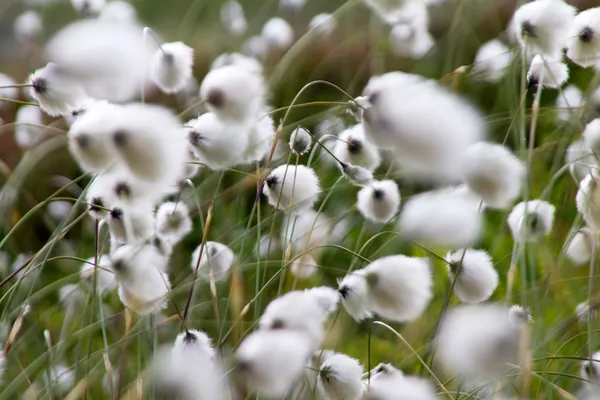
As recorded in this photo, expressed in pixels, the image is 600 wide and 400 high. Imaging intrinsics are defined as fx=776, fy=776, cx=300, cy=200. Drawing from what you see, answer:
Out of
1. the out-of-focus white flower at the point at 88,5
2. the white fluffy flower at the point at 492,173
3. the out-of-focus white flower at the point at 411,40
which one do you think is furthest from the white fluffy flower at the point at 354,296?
the out-of-focus white flower at the point at 88,5

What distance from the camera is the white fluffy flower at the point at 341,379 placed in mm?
760

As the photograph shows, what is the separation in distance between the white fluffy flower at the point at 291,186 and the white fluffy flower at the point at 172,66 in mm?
174

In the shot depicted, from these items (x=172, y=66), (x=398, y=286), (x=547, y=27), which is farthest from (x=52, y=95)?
(x=547, y=27)

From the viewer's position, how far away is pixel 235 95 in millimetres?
776

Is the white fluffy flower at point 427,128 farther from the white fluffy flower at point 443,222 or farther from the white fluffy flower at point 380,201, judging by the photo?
the white fluffy flower at point 380,201

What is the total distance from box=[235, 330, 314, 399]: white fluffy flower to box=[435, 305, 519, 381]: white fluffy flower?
112 millimetres

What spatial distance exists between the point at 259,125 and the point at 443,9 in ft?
8.61

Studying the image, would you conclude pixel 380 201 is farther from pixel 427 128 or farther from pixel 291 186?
pixel 427 128

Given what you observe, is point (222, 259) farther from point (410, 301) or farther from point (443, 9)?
point (443, 9)

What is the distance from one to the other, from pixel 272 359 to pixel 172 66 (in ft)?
1.81

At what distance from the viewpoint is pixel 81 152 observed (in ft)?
2.23

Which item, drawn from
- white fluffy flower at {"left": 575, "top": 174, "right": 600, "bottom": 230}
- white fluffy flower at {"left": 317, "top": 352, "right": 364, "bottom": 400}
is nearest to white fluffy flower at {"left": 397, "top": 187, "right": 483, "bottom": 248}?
white fluffy flower at {"left": 317, "top": 352, "right": 364, "bottom": 400}

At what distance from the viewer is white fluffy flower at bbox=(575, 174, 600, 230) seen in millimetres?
910

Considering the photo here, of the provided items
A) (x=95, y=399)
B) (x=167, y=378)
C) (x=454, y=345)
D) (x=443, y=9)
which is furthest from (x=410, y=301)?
(x=443, y=9)
